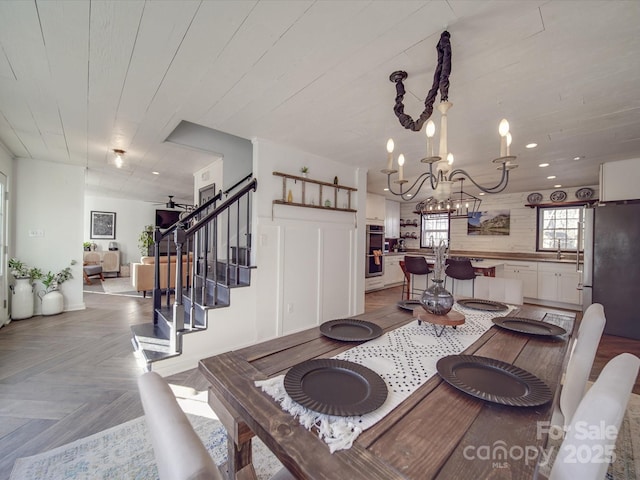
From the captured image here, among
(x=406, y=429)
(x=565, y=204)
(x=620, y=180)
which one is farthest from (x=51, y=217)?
(x=565, y=204)

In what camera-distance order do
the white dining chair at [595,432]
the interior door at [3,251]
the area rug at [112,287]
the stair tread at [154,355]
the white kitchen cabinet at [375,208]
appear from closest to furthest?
the white dining chair at [595,432], the stair tread at [154,355], the interior door at [3,251], the area rug at [112,287], the white kitchen cabinet at [375,208]

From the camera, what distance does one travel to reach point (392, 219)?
295 inches

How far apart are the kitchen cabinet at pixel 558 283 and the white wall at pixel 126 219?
414 inches

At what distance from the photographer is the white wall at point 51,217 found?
4.05 m

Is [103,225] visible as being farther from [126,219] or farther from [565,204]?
[565,204]

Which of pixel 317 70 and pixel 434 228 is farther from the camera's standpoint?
pixel 434 228

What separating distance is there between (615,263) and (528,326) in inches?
128

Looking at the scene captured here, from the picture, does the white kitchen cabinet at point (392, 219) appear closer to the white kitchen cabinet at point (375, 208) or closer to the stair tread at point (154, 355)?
the white kitchen cabinet at point (375, 208)

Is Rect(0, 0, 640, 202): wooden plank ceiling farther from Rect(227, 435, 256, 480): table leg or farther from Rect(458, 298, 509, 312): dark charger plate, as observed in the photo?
Rect(227, 435, 256, 480): table leg

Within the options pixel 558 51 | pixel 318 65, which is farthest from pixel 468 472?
pixel 558 51

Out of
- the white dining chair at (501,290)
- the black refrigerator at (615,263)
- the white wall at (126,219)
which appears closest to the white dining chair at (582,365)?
the white dining chair at (501,290)

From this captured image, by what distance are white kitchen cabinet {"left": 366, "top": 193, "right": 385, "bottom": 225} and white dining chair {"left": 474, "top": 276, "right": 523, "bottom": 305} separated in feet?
12.1

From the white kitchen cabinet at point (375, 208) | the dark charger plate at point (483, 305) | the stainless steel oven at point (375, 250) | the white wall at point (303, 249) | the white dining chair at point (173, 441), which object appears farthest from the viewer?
the white kitchen cabinet at point (375, 208)

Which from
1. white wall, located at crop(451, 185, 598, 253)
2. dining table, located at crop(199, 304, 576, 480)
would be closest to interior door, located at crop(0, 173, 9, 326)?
dining table, located at crop(199, 304, 576, 480)
